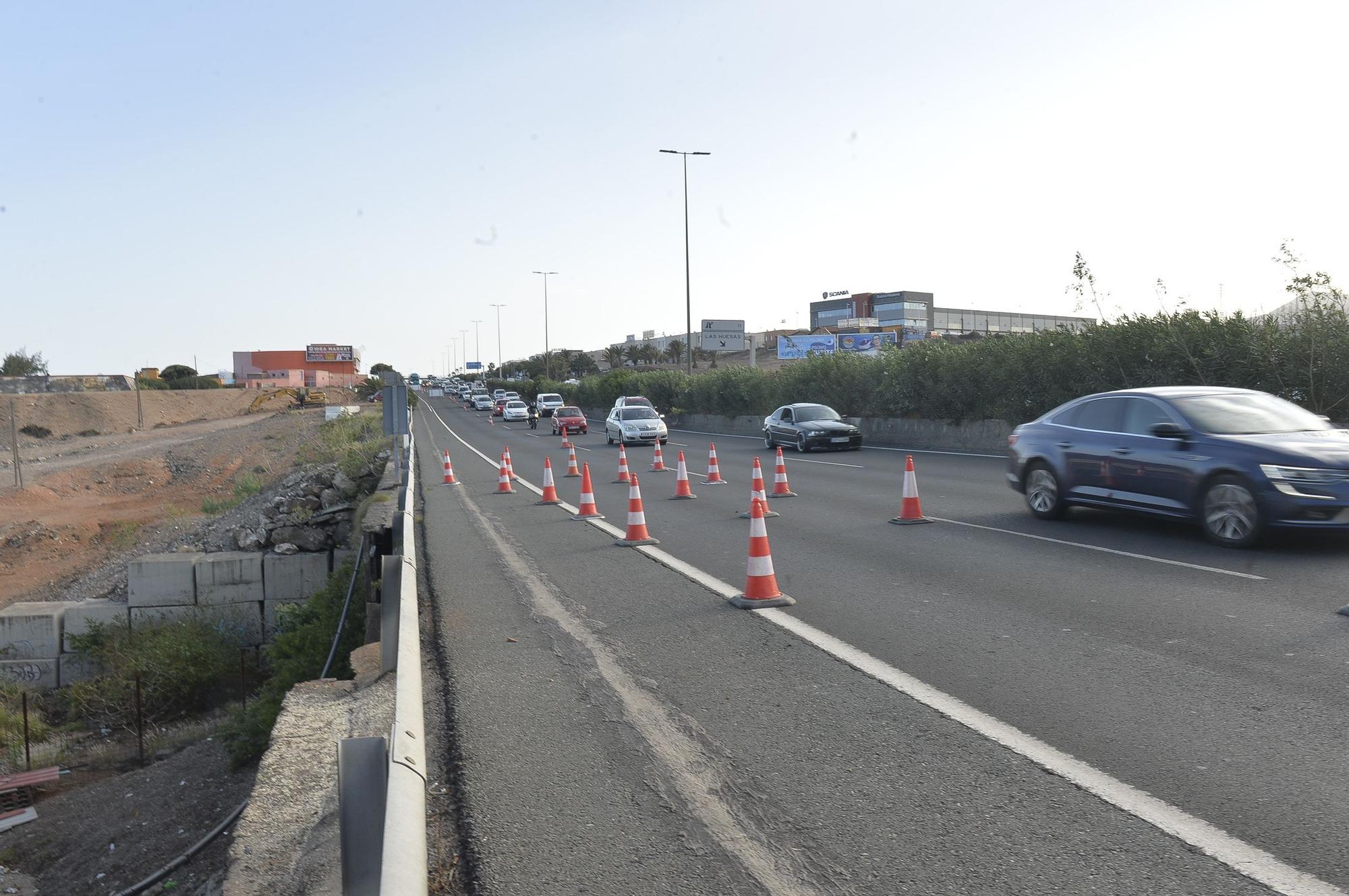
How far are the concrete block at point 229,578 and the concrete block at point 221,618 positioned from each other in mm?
145

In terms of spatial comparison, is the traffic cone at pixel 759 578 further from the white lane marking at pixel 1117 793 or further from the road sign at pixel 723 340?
the road sign at pixel 723 340

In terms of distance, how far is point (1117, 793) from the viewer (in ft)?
13.4

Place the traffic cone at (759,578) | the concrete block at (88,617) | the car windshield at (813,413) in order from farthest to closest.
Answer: the car windshield at (813,413) < the concrete block at (88,617) < the traffic cone at (759,578)

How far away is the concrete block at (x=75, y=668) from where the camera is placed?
1552 centimetres

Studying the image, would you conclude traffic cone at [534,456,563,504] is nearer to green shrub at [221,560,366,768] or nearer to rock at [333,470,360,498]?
green shrub at [221,560,366,768]

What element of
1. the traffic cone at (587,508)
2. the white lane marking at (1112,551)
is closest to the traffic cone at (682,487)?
the traffic cone at (587,508)

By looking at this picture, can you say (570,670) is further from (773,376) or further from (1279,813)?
(773,376)

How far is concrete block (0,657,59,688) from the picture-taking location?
1545 cm

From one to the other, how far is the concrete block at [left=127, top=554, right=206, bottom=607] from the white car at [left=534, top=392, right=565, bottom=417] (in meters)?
45.4

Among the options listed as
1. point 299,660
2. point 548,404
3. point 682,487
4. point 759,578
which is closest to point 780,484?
point 682,487

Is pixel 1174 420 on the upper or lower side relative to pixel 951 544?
upper

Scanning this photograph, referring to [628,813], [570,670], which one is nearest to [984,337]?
[570,670]

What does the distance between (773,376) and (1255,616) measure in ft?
117

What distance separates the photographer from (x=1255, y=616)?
274 inches
